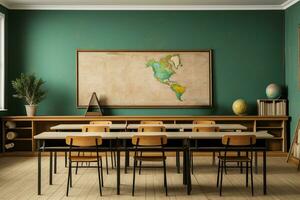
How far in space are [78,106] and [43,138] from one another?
4.28 metres

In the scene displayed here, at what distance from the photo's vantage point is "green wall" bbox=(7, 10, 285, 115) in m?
9.94

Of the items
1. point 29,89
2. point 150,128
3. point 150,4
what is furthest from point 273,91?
point 29,89

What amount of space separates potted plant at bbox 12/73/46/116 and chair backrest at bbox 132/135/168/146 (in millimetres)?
4442

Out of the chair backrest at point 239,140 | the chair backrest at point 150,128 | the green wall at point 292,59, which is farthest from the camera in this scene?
the green wall at point 292,59

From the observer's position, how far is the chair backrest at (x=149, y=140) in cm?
562

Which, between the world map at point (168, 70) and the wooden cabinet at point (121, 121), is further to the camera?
the world map at point (168, 70)

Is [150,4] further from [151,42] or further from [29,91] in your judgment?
[29,91]

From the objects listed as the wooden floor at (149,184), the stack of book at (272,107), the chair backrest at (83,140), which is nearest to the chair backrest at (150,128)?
the wooden floor at (149,184)

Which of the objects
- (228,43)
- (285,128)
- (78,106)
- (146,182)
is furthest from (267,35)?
(146,182)

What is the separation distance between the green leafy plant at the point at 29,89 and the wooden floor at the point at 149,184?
1796mm

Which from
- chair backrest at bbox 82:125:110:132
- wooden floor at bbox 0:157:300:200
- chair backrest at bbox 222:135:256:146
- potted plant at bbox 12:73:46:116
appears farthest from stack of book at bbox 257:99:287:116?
potted plant at bbox 12:73:46:116

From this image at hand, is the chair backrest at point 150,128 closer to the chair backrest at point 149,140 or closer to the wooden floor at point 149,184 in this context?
the wooden floor at point 149,184

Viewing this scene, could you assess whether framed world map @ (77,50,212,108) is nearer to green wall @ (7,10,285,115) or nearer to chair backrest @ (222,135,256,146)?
green wall @ (7,10,285,115)

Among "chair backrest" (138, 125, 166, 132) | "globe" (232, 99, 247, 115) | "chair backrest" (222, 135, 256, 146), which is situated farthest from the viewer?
"globe" (232, 99, 247, 115)
